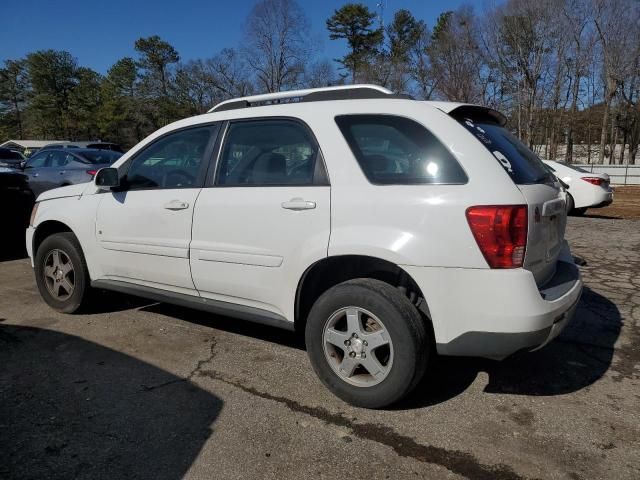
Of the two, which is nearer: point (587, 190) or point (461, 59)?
point (587, 190)

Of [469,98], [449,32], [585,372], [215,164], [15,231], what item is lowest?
[585,372]

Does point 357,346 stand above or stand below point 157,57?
below

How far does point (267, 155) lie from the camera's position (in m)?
3.30

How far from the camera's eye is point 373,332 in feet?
9.11

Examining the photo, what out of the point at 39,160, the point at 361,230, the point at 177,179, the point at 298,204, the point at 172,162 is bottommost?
the point at 361,230

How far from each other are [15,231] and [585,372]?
762 centimetres

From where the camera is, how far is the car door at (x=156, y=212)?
3.56m

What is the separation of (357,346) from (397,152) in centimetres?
114

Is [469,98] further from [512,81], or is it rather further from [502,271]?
[502,271]

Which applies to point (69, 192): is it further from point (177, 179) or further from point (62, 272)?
point (177, 179)

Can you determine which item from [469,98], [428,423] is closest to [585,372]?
[428,423]

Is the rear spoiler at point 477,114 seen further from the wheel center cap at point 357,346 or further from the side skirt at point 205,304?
the side skirt at point 205,304

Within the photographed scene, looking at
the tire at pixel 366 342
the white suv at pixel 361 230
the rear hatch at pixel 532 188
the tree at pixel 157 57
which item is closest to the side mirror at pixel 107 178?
the white suv at pixel 361 230

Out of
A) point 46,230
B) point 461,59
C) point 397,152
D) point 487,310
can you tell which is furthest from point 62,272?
point 461,59
